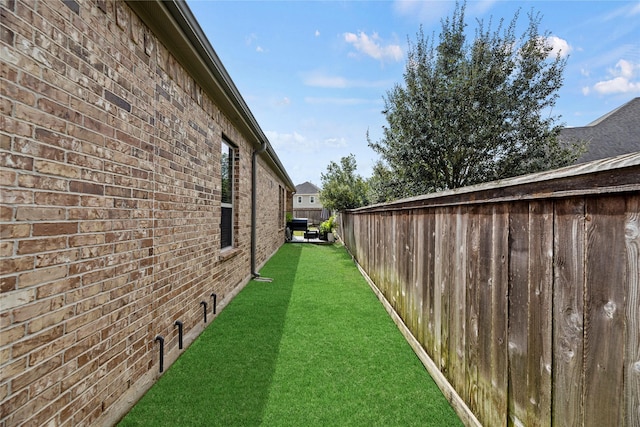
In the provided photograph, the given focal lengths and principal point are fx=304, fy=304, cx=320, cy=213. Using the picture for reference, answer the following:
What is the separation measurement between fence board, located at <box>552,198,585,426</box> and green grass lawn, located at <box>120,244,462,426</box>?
3.56 feet

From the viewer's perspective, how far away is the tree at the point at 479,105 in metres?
8.27

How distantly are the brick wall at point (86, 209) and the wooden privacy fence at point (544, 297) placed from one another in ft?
7.69

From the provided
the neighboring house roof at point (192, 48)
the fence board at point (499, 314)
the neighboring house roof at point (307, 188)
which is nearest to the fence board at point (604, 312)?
the fence board at point (499, 314)

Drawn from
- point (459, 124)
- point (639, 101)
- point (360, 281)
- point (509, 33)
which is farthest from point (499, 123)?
point (639, 101)

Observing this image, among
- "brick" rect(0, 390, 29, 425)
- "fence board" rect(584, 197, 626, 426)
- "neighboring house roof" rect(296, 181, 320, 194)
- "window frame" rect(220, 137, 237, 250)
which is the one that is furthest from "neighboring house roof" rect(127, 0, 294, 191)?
"neighboring house roof" rect(296, 181, 320, 194)

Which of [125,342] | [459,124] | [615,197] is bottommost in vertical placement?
[125,342]

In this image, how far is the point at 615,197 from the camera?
102cm

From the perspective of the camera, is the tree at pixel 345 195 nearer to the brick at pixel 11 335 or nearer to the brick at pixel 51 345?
the brick at pixel 51 345

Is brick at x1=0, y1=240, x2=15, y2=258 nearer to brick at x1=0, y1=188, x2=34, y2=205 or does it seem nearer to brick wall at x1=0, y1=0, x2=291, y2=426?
brick wall at x1=0, y1=0, x2=291, y2=426

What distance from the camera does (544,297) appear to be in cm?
134

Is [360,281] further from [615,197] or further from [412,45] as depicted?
[412,45]

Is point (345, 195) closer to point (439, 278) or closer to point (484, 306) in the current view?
point (439, 278)

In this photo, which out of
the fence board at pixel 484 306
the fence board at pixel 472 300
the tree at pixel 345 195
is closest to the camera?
the fence board at pixel 484 306

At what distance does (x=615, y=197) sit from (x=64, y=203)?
8.05 feet
